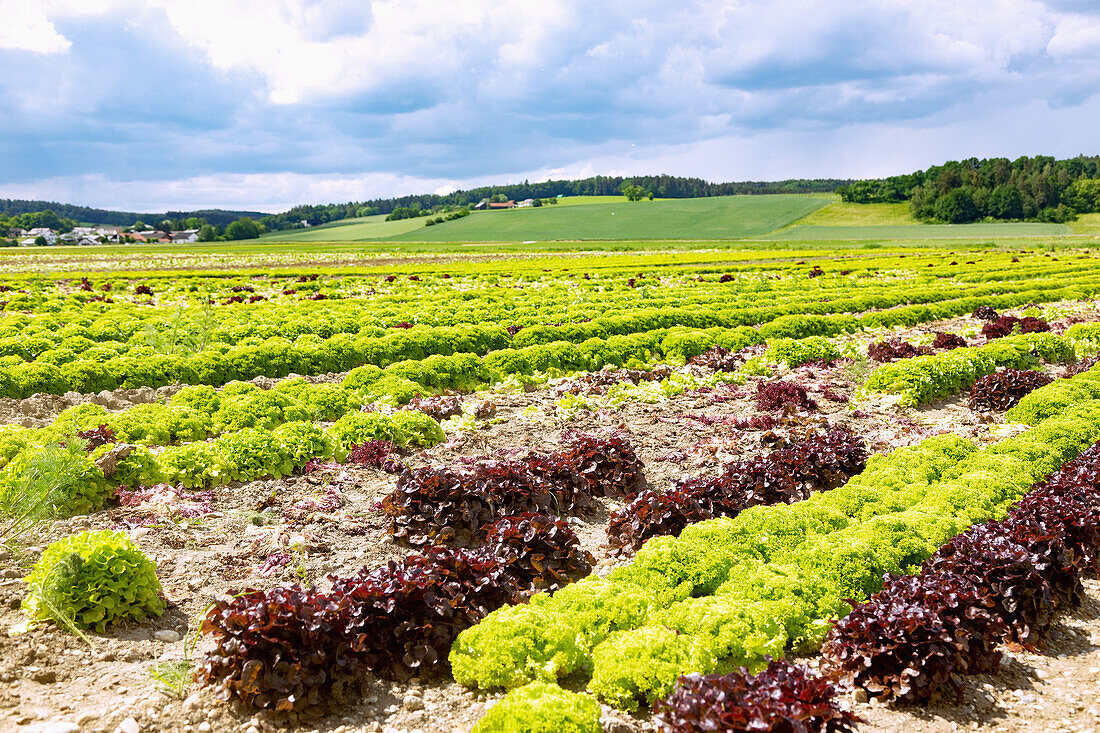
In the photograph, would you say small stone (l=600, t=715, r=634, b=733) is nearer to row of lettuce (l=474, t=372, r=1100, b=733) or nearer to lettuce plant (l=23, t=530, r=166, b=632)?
row of lettuce (l=474, t=372, r=1100, b=733)

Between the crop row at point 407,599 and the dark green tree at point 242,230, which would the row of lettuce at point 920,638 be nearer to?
the crop row at point 407,599

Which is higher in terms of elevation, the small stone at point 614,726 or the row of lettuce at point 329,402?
the row of lettuce at point 329,402

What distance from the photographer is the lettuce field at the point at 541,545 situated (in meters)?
5.90

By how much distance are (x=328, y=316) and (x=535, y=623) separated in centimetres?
2056

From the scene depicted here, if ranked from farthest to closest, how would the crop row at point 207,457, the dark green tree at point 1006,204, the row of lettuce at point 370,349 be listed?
the dark green tree at point 1006,204 → the row of lettuce at point 370,349 → the crop row at point 207,457

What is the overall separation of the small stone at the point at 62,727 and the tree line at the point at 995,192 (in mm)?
165345

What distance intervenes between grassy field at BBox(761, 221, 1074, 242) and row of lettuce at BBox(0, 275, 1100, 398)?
84871mm

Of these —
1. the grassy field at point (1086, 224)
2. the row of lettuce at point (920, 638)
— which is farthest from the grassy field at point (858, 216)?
the row of lettuce at point (920, 638)

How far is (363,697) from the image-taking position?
20.1 ft

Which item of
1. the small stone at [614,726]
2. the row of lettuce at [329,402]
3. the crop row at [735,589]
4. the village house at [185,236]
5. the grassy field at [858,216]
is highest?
the village house at [185,236]

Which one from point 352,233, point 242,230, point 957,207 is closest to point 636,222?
point 352,233

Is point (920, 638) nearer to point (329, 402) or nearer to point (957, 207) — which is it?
point (329, 402)

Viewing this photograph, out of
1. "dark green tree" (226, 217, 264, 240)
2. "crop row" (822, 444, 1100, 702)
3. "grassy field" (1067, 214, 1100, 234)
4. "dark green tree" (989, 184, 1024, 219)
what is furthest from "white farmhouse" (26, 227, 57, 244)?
"grassy field" (1067, 214, 1100, 234)

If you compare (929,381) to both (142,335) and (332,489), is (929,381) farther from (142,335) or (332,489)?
(142,335)
